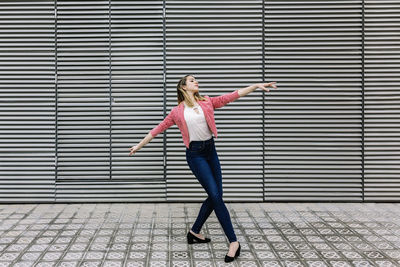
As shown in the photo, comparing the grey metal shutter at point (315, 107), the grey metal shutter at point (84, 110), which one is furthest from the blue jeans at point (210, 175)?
the grey metal shutter at point (84, 110)

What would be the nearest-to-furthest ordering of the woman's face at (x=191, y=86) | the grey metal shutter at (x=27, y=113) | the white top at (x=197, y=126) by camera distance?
the white top at (x=197, y=126)
the woman's face at (x=191, y=86)
the grey metal shutter at (x=27, y=113)

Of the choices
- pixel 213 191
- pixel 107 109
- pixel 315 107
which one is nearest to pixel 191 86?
pixel 213 191

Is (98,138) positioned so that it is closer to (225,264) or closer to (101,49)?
(101,49)

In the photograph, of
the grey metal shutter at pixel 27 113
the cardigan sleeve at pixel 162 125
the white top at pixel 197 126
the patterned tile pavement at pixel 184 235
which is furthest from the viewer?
the grey metal shutter at pixel 27 113

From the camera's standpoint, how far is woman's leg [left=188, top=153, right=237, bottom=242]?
456 centimetres

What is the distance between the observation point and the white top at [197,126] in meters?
4.65

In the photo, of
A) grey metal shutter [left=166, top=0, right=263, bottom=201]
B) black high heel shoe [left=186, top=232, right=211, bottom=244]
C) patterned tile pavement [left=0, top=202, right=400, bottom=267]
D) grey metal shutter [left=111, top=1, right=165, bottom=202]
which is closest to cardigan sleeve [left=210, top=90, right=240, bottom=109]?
black high heel shoe [left=186, top=232, right=211, bottom=244]

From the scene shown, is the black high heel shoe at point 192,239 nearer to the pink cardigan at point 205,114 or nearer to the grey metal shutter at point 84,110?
the pink cardigan at point 205,114

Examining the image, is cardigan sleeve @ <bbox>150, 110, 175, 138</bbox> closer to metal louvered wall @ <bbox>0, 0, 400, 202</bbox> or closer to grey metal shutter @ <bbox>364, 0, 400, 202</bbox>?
metal louvered wall @ <bbox>0, 0, 400, 202</bbox>

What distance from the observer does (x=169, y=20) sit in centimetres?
713

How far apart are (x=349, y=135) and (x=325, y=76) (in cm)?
117

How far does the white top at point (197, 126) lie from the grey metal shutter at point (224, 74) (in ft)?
8.13

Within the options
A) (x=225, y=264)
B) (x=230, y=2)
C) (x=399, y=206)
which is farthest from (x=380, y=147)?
(x=225, y=264)

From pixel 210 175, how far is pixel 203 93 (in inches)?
112
